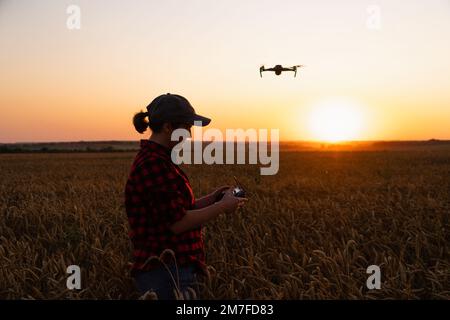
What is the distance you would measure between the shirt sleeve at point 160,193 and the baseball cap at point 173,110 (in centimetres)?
30

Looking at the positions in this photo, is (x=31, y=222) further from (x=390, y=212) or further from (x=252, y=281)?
(x=390, y=212)

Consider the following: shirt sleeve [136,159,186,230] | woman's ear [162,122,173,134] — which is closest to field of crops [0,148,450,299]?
shirt sleeve [136,159,186,230]

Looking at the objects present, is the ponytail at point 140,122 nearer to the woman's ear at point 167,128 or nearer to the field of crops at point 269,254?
the woman's ear at point 167,128

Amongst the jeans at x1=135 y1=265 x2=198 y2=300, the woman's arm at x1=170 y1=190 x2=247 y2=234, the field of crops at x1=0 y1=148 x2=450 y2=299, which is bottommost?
the field of crops at x1=0 y1=148 x2=450 y2=299

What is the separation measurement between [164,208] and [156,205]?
0.07m

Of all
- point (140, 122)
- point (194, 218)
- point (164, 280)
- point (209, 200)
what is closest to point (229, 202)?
point (194, 218)

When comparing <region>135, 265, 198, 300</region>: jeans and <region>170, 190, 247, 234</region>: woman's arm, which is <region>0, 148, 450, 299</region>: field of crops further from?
<region>170, 190, 247, 234</region>: woman's arm

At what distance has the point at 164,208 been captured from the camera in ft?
9.04

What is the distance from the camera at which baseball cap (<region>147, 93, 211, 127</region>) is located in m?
2.88

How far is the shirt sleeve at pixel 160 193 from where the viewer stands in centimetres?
275

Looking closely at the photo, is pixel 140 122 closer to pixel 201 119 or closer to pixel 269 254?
pixel 201 119

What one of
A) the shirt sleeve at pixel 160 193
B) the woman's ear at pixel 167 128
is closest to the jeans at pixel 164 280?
the shirt sleeve at pixel 160 193

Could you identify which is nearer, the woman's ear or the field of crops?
the woman's ear
